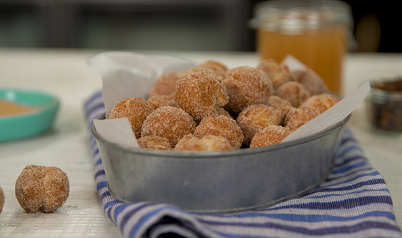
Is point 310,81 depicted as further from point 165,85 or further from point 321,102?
point 165,85

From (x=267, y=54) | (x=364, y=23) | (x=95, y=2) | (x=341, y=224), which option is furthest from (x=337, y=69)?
(x=95, y=2)

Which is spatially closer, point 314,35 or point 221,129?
point 221,129

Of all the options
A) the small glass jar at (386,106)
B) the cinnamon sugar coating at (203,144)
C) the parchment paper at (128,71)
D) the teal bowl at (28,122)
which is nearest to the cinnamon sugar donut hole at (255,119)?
the cinnamon sugar coating at (203,144)

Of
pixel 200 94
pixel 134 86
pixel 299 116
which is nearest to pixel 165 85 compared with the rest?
pixel 134 86

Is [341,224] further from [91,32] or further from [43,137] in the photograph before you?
[91,32]

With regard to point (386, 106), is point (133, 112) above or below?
above

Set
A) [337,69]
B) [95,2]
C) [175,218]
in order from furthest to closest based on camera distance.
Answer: [95,2]
[337,69]
[175,218]

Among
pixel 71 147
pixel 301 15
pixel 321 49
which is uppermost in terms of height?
pixel 301 15

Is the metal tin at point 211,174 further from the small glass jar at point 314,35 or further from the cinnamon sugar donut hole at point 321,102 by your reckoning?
the small glass jar at point 314,35
